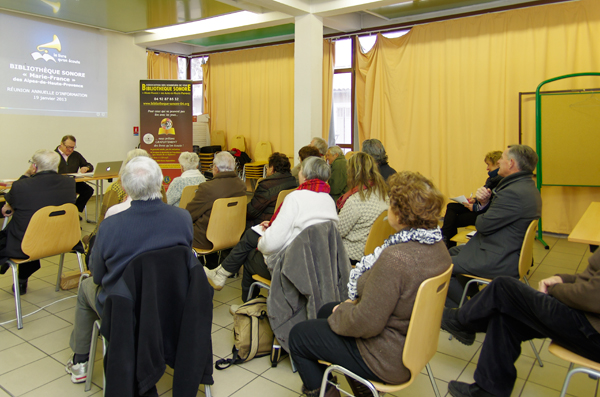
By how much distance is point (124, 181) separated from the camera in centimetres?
191

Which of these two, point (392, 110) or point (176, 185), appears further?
point (392, 110)

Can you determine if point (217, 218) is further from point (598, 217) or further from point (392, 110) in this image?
point (392, 110)

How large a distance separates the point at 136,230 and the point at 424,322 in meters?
1.18

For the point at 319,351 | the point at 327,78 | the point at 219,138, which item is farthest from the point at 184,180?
the point at 219,138

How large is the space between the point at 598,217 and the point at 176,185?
10.6 ft

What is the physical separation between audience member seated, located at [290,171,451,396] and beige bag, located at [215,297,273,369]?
2.44ft

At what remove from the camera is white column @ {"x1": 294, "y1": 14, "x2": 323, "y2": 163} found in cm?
575

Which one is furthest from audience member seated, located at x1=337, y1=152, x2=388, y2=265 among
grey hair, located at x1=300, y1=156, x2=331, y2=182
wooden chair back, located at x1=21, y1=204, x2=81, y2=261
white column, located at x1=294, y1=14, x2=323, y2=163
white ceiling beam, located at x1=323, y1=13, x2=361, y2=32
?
white ceiling beam, located at x1=323, y1=13, x2=361, y2=32

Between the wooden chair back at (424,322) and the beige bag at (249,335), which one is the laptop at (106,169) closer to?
the beige bag at (249,335)

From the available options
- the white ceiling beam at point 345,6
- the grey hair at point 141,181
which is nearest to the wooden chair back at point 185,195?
the grey hair at point 141,181

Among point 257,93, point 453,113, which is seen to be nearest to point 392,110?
point 453,113

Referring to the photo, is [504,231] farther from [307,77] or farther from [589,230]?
[307,77]

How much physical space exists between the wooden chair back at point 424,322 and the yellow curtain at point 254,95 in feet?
20.9

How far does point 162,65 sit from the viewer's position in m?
8.52
